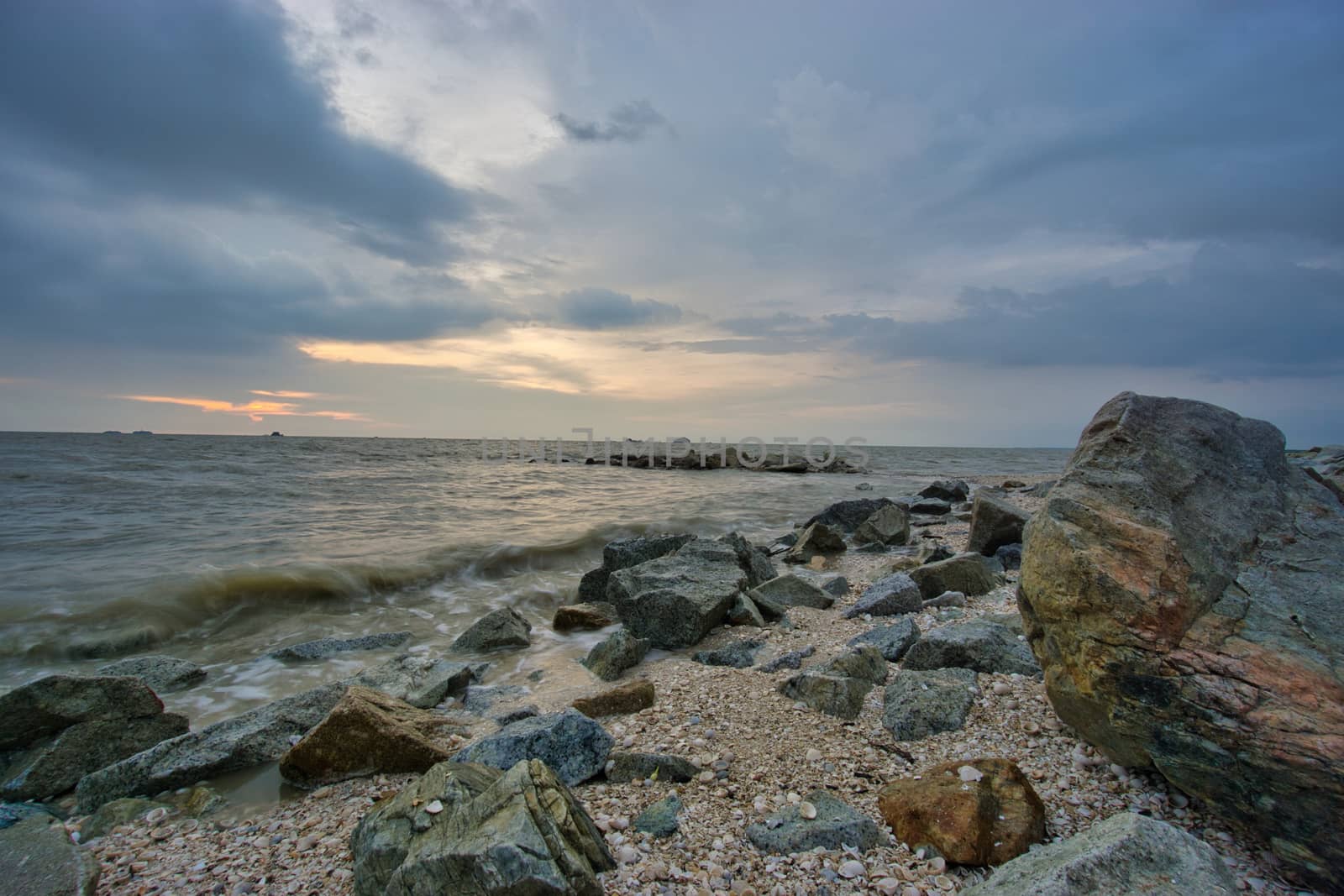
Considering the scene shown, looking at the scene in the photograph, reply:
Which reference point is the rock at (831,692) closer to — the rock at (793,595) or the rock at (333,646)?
the rock at (793,595)

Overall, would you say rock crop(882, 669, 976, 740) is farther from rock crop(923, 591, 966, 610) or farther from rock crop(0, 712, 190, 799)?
rock crop(0, 712, 190, 799)

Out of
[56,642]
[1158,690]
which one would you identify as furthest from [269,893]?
[56,642]

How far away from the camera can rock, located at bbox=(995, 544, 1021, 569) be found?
7.79 m

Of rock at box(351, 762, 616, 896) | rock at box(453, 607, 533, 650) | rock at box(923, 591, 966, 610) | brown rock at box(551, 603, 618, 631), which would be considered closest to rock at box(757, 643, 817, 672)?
rock at box(923, 591, 966, 610)

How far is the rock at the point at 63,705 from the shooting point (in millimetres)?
4059

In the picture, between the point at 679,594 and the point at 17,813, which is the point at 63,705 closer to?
the point at 17,813

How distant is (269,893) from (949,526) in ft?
42.2

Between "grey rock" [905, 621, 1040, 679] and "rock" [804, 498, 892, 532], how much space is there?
795 centimetres

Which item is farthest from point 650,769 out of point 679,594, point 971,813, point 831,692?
point 679,594

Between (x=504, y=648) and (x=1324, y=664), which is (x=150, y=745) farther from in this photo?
(x=1324, y=664)

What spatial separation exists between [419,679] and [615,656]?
5.42 feet

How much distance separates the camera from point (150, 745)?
4184mm

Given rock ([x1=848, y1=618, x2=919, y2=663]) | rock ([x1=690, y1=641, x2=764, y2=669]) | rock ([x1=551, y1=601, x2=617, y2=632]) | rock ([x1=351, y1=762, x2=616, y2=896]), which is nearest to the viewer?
rock ([x1=351, y1=762, x2=616, y2=896])

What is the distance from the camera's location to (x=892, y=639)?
470cm
